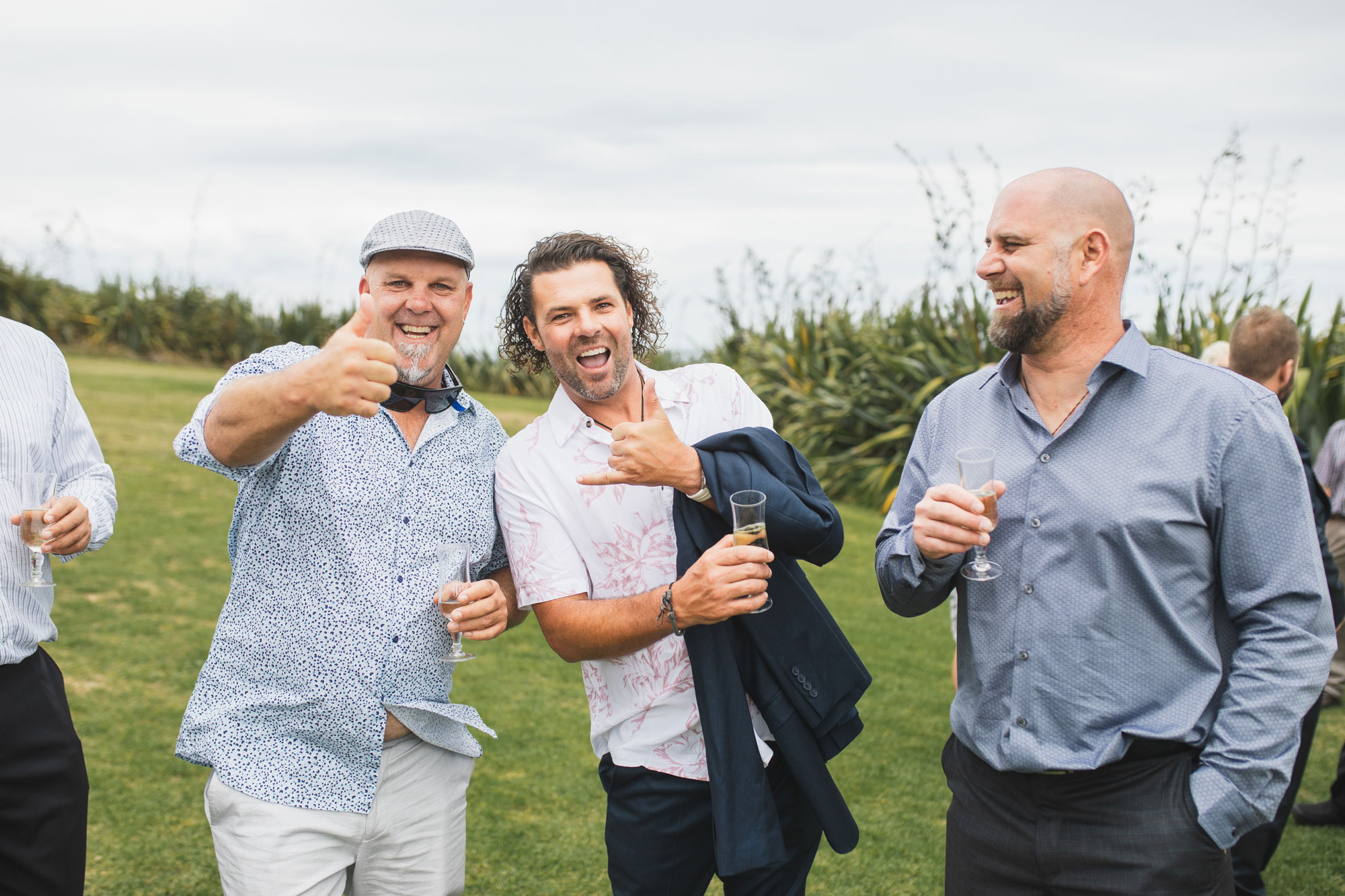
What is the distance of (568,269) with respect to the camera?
2982 millimetres

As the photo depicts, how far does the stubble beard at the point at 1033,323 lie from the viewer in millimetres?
2494

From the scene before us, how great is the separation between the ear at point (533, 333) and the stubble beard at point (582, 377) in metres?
0.25

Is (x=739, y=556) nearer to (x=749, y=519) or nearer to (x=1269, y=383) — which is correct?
(x=749, y=519)

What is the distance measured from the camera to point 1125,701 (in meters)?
2.41

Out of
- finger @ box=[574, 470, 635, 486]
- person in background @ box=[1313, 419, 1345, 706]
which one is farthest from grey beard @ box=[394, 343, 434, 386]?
person in background @ box=[1313, 419, 1345, 706]

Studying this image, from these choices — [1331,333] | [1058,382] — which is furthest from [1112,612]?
[1331,333]

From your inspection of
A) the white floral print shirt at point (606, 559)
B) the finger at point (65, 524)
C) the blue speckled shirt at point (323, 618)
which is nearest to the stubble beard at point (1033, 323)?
the white floral print shirt at point (606, 559)

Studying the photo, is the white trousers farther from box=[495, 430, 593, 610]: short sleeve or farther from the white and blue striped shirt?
the white and blue striped shirt

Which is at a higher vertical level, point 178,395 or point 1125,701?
point 1125,701

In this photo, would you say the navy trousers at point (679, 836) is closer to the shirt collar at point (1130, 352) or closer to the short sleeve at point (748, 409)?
the short sleeve at point (748, 409)

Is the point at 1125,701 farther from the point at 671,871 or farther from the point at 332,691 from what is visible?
the point at 332,691

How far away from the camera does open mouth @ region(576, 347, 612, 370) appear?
2895mm

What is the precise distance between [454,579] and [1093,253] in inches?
71.1

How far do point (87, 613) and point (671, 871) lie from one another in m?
5.35
